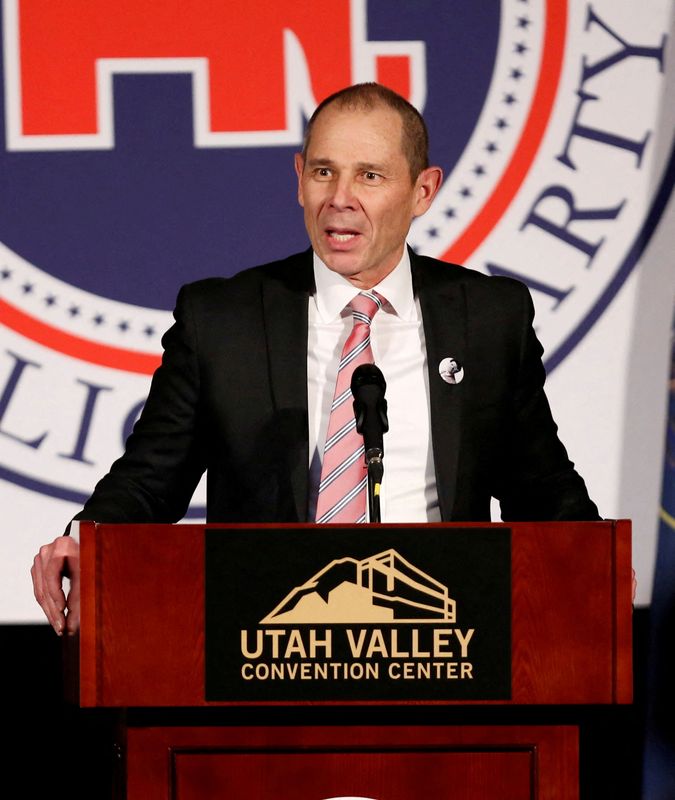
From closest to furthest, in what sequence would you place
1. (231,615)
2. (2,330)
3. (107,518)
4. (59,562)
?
1. (231,615)
2. (59,562)
3. (107,518)
4. (2,330)

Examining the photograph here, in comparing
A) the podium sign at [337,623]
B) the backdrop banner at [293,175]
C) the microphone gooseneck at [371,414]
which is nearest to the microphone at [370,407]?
the microphone gooseneck at [371,414]

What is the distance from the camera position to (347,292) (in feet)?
6.95

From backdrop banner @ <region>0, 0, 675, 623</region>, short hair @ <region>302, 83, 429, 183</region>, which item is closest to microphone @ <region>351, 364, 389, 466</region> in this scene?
short hair @ <region>302, 83, 429, 183</region>

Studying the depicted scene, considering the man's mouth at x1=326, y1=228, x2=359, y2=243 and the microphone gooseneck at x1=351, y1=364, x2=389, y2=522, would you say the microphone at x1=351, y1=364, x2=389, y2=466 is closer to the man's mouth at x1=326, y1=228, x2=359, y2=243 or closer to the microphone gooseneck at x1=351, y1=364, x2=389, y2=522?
the microphone gooseneck at x1=351, y1=364, x2=389, y2=522

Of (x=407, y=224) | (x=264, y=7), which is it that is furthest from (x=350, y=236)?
(x=264, y=7)

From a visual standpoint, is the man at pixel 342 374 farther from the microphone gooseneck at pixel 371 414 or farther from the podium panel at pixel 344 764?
the podium panel at pixel 344 764

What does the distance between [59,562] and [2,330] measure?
54.1 inches

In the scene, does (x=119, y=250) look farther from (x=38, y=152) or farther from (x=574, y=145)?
(x=574, y=145)

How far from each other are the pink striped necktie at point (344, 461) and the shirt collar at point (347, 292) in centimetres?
14

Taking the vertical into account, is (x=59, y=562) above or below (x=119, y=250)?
below

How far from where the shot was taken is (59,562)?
1534 millimetres

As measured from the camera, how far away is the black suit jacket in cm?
195

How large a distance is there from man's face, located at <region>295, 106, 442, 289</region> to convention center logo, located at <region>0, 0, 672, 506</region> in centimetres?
74

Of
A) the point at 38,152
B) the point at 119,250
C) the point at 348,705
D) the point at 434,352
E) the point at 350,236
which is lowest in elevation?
the point at 348,705
